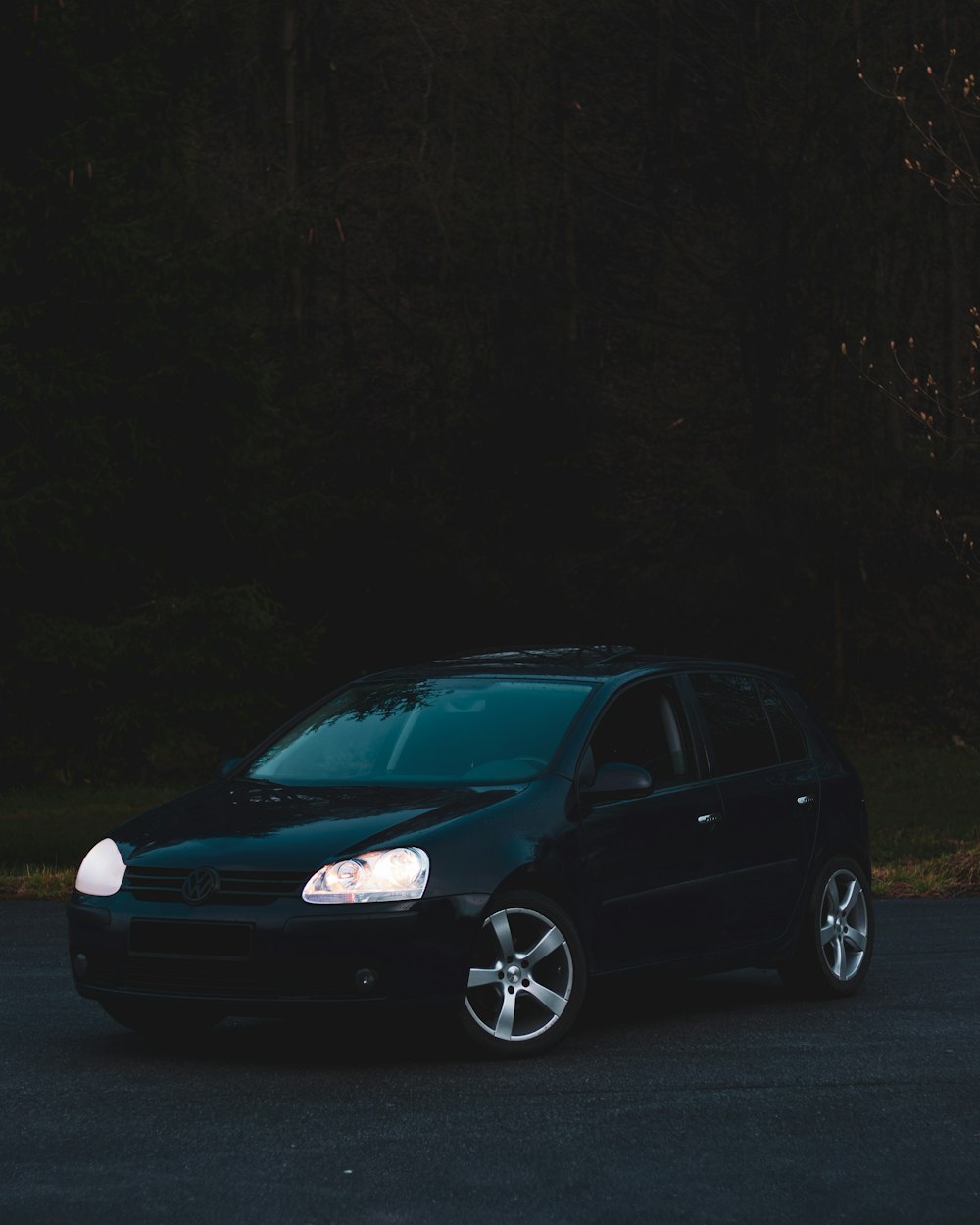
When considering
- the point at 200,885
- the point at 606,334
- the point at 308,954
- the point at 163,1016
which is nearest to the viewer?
the point at 308,954

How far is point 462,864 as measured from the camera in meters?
8.35

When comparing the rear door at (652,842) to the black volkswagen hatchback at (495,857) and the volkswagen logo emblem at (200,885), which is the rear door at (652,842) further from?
the volkswagen logo emblem at (200,885)

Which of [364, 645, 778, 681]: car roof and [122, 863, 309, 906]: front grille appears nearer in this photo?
[122, 863, 309, 906]: front grille

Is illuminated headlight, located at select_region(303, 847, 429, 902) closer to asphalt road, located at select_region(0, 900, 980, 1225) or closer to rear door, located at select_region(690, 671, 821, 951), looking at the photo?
asphalt road, located at select_region(0, 900, 980, 1225)

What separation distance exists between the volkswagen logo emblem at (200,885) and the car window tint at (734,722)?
2673mm

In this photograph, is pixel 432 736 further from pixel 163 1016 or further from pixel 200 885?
pixel 163 1016

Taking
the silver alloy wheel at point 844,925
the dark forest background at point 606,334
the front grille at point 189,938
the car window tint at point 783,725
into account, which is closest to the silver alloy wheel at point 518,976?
the front grille at point 189,938

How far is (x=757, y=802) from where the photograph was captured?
1009 centimetres

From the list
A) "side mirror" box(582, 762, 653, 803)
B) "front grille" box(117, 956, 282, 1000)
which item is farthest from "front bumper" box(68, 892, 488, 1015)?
"side mirror" box(582, 762, 653, 803)

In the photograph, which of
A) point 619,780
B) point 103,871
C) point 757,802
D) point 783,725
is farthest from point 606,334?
point 103,871

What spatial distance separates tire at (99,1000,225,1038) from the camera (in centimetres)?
834

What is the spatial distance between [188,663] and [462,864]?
14167 millimetres

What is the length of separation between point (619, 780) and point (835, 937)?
7.42 feet

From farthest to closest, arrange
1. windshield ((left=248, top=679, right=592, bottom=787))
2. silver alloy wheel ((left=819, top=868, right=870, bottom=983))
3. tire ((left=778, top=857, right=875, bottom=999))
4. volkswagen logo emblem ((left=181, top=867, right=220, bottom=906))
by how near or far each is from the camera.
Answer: silver alloy wheel ((left=819, top=868, right=870, bottom=983)) < tire ((left=778, top=857, right=875, bottom=999)) < windshield ((left=248, top=679, right=592, bottom=787)) < volkswagen logo emblem ((left=181, top=867, right=220, bottom=906))
